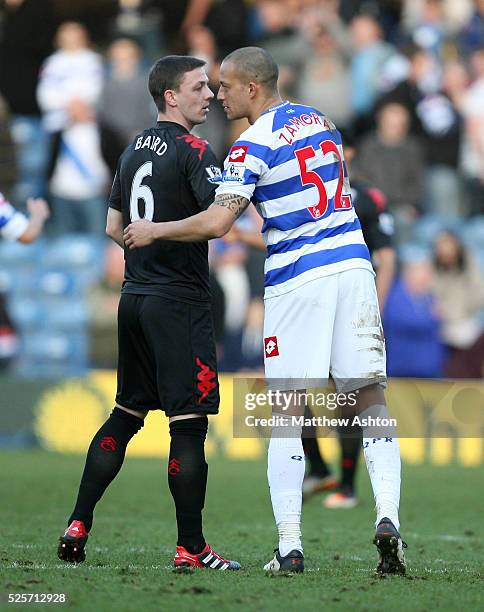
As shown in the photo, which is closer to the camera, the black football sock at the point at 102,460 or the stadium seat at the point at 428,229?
the black football sock at the point at 102,460

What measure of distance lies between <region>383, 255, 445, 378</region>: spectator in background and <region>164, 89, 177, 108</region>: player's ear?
27.2 feet

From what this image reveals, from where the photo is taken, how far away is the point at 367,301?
5.62m

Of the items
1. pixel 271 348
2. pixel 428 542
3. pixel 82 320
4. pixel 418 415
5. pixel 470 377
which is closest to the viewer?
pixel 271 348

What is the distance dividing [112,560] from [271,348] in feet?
4.38

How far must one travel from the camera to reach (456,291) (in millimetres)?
14773

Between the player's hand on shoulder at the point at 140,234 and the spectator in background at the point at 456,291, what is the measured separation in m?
9.48

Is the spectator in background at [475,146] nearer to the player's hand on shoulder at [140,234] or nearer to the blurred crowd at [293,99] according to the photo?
the blurred crowd at [293,99]

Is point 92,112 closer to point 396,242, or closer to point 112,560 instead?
point 396,242

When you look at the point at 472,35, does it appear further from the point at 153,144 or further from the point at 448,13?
the point at 153,144

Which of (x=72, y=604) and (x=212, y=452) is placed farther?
(x=212, y=452)

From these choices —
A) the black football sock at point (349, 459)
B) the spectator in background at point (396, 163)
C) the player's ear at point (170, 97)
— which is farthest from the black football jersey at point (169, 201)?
the spectator in background at point (396, 163)

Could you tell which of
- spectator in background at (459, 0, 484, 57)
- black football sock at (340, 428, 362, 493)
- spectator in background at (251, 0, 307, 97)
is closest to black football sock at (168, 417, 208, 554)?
black football sock at (340, 428, 362, 493)

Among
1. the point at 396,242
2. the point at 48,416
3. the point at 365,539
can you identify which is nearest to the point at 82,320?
the point at 48,416

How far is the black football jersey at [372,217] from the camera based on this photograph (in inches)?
345
